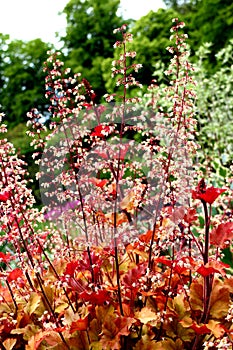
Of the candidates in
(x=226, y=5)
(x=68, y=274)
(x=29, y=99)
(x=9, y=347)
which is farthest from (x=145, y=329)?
(x=29, y=99)

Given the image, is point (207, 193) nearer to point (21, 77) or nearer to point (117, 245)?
point (117, 245)

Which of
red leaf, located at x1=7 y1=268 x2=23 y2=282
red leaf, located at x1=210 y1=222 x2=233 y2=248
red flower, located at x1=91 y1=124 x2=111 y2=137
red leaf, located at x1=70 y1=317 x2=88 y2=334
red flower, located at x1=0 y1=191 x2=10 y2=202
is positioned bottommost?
red leaf, located at x1=70 y1=317 x2=88 y2=334

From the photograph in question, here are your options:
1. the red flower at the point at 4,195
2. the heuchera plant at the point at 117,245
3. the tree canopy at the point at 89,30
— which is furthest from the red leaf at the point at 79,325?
the tree canopy at the point at 89,30

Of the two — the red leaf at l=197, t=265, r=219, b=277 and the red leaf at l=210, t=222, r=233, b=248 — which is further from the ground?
the red leaf at l=210, t=222, r=233, b=248

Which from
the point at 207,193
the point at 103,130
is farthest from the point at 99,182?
the point at 207,193

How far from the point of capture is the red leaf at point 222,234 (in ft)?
6.04

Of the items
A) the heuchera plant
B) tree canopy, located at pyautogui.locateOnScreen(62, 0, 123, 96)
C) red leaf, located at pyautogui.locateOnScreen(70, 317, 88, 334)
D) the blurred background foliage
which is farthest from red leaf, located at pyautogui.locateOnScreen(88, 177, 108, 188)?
tree canopy, located at pyautogui.locateOnScreen(62, 0, 123, 96)

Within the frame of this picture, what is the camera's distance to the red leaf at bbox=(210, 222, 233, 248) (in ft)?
6.04

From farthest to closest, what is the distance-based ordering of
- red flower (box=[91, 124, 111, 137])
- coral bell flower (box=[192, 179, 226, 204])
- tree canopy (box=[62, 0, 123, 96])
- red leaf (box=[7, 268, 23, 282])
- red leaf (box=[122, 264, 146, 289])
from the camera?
tree canopy (box=[62, 0, 123, 96])
red leaf (box=[7, 268, 23, 282])
red leaf (box=[122, 264, 146, 289])
red flower (box=[91, 124, 111, 137])
coral bell flower (box=[192, 179, 226, 204])

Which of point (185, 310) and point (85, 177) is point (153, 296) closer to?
point (185, 310)

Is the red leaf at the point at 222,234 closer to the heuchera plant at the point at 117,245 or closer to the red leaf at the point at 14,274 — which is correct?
the heuchera plant at the point at 117,245

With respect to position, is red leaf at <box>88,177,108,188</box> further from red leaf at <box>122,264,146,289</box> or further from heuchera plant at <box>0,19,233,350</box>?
red leaf at <box>122,264,146,289</box>

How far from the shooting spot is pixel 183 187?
207cm

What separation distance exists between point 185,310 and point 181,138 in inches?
24.9
